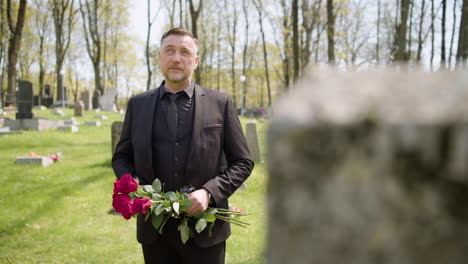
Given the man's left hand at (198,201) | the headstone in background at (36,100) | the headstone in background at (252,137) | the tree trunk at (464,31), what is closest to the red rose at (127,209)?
the man's left hand at (198,201)

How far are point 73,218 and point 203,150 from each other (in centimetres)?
482

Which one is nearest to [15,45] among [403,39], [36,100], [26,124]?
[36,100]

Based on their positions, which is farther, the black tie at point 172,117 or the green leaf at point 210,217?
the black tie at point 172,117

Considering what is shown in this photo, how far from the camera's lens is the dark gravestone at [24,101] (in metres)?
14.8

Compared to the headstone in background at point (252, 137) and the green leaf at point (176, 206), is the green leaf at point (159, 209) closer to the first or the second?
the green leaf at point (176, 206)

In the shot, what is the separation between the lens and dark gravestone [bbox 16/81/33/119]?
14766 mm

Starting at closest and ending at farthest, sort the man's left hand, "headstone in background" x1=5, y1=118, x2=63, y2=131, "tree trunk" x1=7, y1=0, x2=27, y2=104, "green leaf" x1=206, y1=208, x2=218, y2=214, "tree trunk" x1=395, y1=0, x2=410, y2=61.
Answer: the man's left hand < "green leaf" x1=206, y1=208, x2=218, y2=214 < "tree trunk" x1=395, y1=0, x2=410, y2=61 < "headstone in background" x1=5, y1=118, x2=63, y2=131 < "tree trunk" x1=7, y1=0, x2=27, y2=104

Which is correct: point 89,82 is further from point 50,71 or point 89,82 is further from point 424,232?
point 424,232

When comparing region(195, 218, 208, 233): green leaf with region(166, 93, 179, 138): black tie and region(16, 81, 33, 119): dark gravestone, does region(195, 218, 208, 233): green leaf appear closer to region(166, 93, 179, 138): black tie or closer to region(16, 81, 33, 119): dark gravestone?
region(166, 93, 179, 138): black tie

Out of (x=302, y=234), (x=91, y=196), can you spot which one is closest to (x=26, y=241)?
(x=91, y=196)

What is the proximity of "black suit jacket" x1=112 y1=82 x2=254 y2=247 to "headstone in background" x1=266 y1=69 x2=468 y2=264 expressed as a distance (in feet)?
6.65

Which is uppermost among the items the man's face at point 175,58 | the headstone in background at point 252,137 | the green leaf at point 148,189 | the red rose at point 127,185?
the man's face at point 175,58

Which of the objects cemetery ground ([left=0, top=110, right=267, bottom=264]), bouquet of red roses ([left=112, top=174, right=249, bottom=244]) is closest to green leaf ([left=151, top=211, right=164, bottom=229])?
bouquet of red roses ([left=112, top=174, right=249, bottom=244])

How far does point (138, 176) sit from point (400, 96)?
2.48 metres
